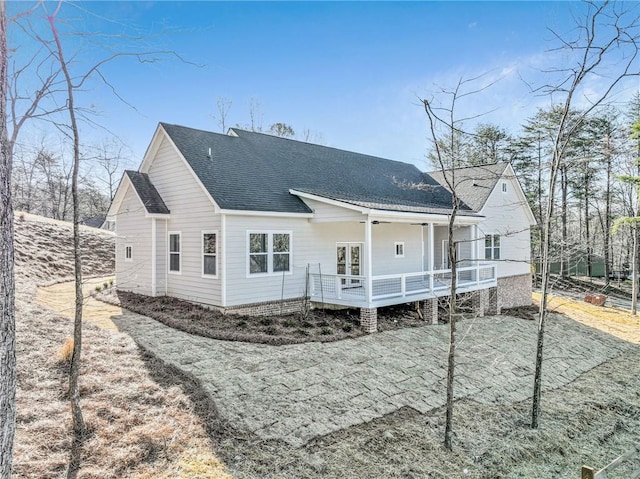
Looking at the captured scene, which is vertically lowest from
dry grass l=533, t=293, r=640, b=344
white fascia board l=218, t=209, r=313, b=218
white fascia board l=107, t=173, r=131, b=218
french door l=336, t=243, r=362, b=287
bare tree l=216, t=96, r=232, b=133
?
dry grass l=533, t=293, r=640, b=344

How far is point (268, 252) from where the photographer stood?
12.5 metres

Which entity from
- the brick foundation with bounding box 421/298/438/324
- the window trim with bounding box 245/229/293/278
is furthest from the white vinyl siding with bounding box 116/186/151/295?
the brick foundation with bounding box 421/298/438/324

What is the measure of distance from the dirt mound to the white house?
5434mm

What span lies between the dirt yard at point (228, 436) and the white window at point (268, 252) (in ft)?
14.4

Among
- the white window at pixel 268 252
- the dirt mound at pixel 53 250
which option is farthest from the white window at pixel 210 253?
the dirt mound at pixel 53 250

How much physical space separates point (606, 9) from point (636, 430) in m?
8.31

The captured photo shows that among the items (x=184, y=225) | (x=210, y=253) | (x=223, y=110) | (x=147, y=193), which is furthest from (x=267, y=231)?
(x=223, y=110)

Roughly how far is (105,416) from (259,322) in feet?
19.0

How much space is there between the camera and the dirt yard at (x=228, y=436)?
200 inches

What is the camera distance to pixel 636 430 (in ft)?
27.2

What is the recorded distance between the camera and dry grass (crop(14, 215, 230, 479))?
16.0 ft

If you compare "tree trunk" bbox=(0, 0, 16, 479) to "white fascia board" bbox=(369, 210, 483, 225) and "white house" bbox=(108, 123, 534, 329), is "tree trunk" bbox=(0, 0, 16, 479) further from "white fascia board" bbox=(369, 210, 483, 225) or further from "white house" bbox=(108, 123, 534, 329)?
"white fascia board" bbox=(369, 210, 483, 225)

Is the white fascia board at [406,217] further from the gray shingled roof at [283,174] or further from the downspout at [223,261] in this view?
the downspout at [223,261]

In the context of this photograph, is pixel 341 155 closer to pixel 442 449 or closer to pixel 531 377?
pixel 531 377
